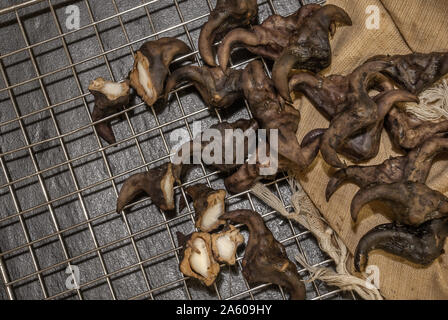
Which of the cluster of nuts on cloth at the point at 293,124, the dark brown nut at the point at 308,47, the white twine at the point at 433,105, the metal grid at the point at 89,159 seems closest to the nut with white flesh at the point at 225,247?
the cluster of nuts on cloth at the point at 293,124

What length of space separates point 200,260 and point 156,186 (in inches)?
10.2

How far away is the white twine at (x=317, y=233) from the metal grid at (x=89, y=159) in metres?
0.08

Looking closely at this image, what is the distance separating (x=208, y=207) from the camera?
57.6 inches

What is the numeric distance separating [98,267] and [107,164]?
36 centimetres

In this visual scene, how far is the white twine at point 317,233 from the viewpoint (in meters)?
1.46

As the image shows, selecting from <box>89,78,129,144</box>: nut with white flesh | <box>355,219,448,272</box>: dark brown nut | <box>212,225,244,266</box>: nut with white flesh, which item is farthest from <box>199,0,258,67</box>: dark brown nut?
<box>355,219,448,272</box>: dark brown nut

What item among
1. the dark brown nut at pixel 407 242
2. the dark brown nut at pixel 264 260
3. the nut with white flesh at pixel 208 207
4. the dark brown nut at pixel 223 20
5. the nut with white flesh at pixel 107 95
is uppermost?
the dark brown nut at pixel 223 20

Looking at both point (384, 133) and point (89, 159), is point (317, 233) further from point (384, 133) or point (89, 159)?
point (89, 159)

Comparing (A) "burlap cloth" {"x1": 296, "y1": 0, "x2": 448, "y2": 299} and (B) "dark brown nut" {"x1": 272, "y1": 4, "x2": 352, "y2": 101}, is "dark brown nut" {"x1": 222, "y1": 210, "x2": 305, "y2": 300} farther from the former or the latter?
(B) "dark brown nut" {"x1": 272, "y1": 4, "x2": 352, "y2": 101}

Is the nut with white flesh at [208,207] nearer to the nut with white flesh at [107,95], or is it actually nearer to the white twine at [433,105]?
the nut with white flesh at [107,95]

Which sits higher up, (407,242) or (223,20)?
(223,20)

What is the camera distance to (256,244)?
1.45m

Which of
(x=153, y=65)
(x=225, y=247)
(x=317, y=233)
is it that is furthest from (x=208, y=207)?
(x=153, y=65)

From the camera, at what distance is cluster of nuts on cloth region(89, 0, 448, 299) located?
4.51ft
